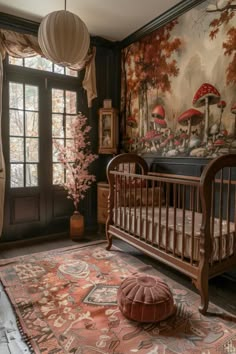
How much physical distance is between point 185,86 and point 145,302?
2164mm

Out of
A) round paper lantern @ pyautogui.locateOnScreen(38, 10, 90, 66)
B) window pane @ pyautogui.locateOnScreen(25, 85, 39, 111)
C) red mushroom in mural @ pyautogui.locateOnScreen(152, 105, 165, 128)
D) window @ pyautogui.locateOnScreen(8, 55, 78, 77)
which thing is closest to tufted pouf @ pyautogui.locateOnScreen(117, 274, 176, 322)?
round paper lantern @ pyautogui.locateOnScreen(38, 10, 90, 66)

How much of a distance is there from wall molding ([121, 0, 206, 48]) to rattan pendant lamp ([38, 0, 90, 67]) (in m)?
1.30

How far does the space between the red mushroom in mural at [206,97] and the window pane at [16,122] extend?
80.9 inches

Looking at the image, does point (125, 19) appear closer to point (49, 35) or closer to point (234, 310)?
point (49, 35)

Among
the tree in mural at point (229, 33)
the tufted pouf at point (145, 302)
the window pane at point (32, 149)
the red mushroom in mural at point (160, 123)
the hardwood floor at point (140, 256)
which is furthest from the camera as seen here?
the window pane at point (32, 149)

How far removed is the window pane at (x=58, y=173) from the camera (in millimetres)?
3404

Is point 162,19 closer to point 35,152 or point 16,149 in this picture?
point 35,152

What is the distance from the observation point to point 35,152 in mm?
3260

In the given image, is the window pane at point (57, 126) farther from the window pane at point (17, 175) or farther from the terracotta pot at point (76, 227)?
the terracotta pot at point (76, 227)

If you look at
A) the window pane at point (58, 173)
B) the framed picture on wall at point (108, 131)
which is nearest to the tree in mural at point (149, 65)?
the framed picture on wall at point (108, 131)

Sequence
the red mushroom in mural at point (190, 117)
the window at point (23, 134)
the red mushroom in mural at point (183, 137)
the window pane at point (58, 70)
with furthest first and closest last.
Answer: the window pane at point (58, 70)
the window at point (23, 134)
the red mushroom in mural at point (183, 137)
the red mushroom in mural at point (190, 117)

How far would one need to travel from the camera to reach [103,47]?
11.8 feet

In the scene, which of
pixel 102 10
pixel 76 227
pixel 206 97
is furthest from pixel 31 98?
pixel 206 97

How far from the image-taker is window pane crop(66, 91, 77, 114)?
345 cm
